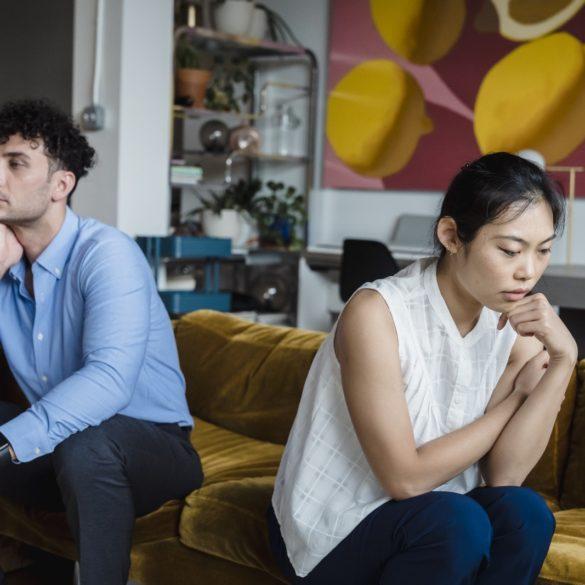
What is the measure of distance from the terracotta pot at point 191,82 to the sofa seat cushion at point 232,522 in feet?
10.9

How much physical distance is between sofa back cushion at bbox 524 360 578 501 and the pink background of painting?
288cm

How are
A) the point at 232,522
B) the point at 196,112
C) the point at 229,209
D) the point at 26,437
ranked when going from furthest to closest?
the point at 229,209
the point at 196,112
the point at 232,522
the point at 26,437

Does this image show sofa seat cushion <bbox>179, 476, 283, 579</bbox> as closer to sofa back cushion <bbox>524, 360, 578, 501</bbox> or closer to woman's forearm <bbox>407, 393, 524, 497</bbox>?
woman's forearm <bbox>407, 393, 524, 497</bbox>

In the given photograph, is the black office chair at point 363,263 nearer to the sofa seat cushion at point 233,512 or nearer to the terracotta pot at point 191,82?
the terracotta pot at point 191,82

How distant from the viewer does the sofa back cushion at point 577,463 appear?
2.11 meters

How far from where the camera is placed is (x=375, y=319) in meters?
1.58

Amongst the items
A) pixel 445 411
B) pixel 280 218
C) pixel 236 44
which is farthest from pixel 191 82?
pixel 445 411

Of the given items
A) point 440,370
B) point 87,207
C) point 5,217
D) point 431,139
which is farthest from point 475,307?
point 431,139

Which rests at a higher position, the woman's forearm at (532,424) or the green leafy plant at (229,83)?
the green leafy plant at (229,83)

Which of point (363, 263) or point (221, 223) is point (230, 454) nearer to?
point (363, 263)

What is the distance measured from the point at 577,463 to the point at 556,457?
0.05 metres

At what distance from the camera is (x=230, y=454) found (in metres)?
2.38

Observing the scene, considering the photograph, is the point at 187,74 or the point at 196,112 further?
the point at 196,112

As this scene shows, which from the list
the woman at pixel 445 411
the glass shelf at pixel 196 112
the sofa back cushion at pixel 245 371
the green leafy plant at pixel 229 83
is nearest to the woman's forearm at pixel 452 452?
the woman at pixel 445 411
